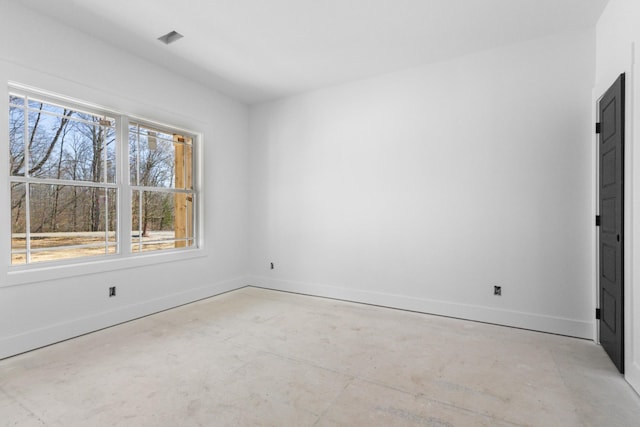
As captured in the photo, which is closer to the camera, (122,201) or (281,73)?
(122,201)

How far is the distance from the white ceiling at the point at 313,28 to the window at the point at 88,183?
87cm

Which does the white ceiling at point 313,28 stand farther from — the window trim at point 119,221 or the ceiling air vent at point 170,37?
the window trim at point 119,221

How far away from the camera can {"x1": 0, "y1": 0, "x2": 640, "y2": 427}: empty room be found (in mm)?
2172

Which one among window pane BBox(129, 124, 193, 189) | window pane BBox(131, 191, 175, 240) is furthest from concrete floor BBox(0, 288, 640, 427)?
window pane BBox(129, 124, 193, 189)

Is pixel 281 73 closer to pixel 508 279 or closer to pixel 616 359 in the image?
pixel 508 279

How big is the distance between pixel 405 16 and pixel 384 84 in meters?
1.23

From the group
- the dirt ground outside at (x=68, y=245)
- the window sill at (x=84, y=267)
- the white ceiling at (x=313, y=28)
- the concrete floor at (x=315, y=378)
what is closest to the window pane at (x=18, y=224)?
the dirt ground outside at (x=68, y=245)

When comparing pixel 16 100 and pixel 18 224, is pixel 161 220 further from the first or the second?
pixel 16 100

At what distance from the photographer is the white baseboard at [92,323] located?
269 centimetres

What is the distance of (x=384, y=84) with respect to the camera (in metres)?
4.12

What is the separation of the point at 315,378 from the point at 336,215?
8.21 ft

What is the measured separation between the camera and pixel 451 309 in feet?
12.1

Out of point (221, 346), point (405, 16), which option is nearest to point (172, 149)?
point (221, 346)

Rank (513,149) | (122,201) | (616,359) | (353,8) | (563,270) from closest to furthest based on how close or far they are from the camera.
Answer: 1. (616,359)
2. (353,8)
3. (563,270)
4. (513,149)
5. (122,201)
